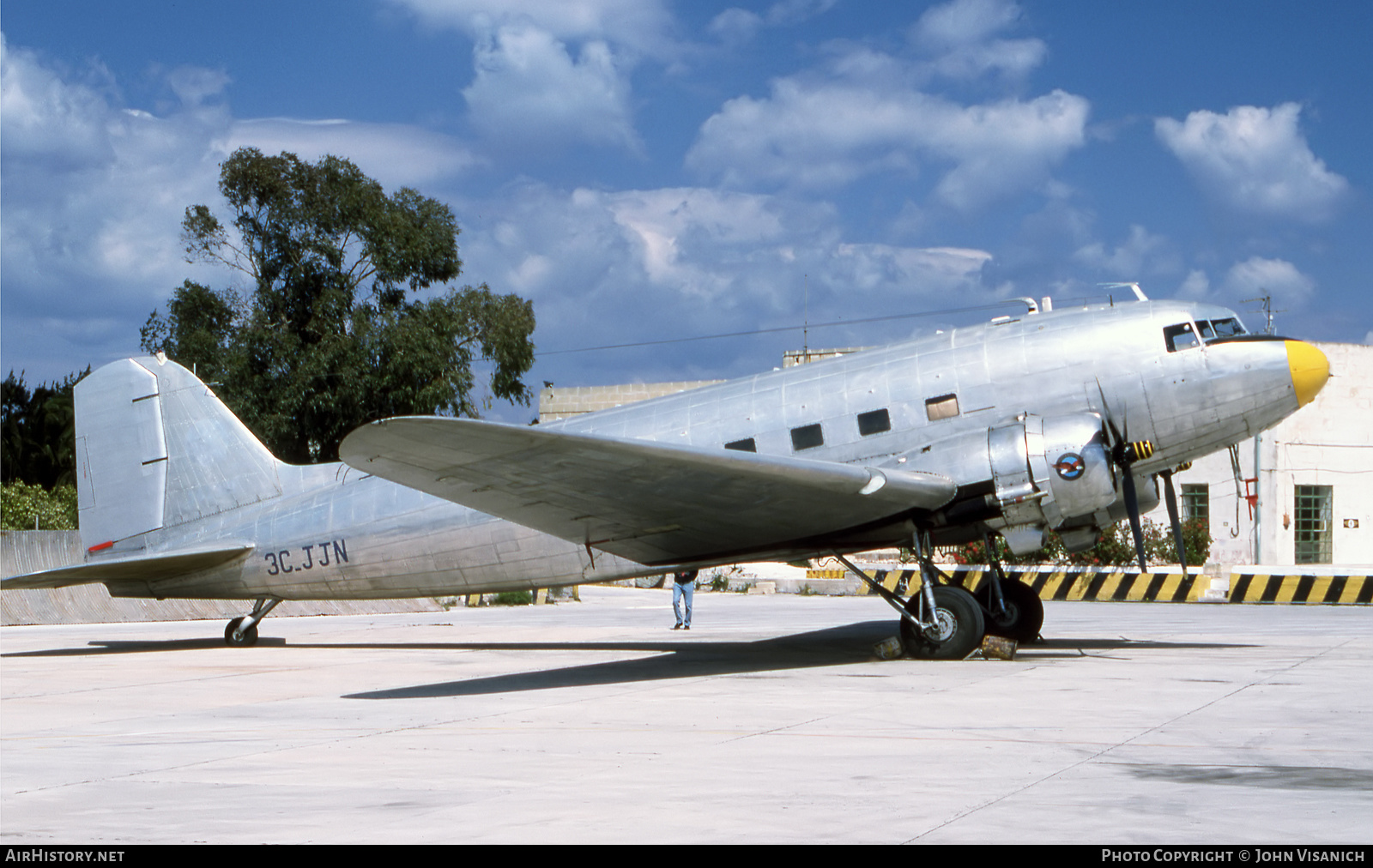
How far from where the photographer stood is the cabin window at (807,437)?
50.5ft

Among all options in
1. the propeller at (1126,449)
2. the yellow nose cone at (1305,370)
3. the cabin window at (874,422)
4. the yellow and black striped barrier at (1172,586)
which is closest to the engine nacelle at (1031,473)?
the propeller at (1126,449)

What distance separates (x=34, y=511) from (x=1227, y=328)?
124ft

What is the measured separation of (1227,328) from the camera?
48.7 ft

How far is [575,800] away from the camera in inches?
267

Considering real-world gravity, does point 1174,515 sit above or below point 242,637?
above

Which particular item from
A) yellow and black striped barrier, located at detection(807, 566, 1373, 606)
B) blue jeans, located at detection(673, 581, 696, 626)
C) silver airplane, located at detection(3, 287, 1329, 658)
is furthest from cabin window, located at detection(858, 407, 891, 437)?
yellow and black striped barrier, located at detection(807, 566, 1373, 606)

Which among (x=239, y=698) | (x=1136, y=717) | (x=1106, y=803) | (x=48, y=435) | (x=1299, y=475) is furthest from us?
(x=48, y=435)

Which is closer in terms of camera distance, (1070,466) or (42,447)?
(1070,466)

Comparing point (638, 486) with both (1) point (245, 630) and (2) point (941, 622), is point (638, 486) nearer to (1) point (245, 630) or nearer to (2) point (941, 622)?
(2) point (941, 622)

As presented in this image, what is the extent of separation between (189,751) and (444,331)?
119 feet

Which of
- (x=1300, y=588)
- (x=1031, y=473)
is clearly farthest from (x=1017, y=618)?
(x=1300, y=588)

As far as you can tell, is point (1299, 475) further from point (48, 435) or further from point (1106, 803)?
point (48, 435)

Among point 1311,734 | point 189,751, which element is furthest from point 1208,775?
point 189,751

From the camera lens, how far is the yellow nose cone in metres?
14.4
